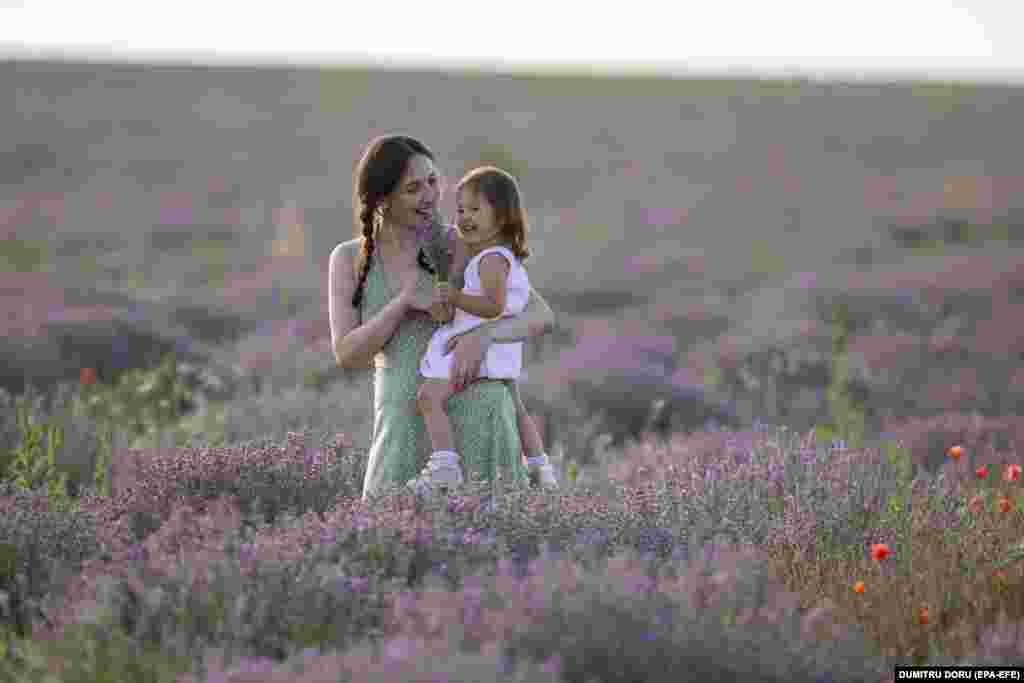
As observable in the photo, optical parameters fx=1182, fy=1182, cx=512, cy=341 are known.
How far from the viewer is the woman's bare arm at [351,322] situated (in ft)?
11.0

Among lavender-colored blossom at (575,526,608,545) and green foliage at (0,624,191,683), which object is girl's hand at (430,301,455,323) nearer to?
lavender-colored blossom at (575,526,608,545)

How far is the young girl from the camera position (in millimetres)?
3383

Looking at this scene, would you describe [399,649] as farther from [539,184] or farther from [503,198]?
[539,184]

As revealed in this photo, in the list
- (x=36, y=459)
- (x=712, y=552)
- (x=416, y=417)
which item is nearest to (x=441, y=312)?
(x=416, y=417)

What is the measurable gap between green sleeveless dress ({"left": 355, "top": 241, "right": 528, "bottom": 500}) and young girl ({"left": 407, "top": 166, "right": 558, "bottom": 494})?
65 mm

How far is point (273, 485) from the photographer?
11.5 feet

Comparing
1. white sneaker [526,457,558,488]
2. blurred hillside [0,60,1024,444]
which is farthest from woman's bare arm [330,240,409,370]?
blurred hillside [0,60,1024,444]

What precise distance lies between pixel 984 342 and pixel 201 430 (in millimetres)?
6821

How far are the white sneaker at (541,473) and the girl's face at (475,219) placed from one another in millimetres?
724

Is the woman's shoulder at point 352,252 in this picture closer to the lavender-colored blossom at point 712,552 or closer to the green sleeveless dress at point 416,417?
the green sleeveless dress at point 416,417

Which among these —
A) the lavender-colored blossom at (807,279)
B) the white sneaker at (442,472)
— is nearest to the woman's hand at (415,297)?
the white sneaker at (442,472)

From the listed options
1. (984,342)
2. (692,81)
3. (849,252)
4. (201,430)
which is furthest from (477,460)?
(692,81)

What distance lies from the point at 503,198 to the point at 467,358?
0.48 m

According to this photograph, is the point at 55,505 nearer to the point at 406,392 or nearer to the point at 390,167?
the point at 406,392
